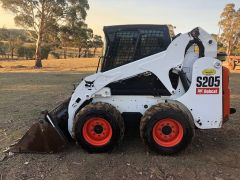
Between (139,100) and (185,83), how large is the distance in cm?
87

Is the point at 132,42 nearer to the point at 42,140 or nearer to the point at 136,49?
the point at 136,49

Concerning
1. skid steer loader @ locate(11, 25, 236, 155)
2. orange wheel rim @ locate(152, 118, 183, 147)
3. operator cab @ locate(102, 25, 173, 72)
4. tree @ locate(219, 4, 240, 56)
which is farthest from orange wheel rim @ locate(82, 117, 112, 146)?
tree @ locate(219, 4, 240, 56)

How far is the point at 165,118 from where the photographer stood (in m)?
5.78

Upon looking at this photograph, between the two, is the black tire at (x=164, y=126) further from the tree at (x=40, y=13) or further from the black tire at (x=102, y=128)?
the tree at (x=40, y=13)

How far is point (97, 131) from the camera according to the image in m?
6.04

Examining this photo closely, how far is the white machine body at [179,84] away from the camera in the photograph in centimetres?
600

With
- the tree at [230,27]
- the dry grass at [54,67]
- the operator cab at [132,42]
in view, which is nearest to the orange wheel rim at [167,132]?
the operator cab at [132,42]

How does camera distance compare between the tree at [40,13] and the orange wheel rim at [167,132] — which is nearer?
the orange wheel rim at [167,132]

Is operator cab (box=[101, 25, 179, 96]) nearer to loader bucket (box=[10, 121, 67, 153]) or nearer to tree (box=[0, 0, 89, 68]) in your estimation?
loader bucket (box=[10, 121, 67, 153])

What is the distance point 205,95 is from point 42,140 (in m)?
2.94

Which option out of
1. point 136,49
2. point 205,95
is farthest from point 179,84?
point 136,49

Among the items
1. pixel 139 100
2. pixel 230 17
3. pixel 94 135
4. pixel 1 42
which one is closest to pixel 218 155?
pixel 139 100

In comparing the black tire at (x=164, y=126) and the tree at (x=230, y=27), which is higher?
the tree at (x=230, y=27)

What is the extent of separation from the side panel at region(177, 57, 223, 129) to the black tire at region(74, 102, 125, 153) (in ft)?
3.81
